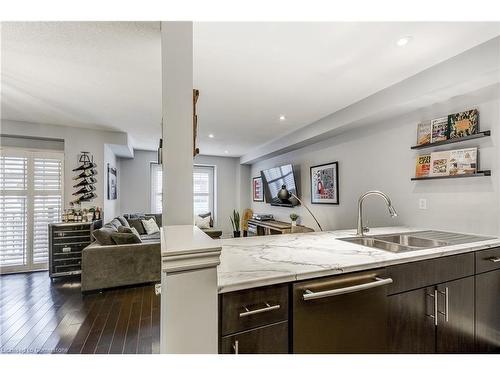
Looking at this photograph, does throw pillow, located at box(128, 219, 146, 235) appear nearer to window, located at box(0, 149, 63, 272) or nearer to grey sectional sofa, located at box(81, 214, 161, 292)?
window, located at box(0, 149, 63, 272)

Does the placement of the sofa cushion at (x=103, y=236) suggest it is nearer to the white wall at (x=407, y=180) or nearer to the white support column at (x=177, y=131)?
the white support column at (x=177, y=131)

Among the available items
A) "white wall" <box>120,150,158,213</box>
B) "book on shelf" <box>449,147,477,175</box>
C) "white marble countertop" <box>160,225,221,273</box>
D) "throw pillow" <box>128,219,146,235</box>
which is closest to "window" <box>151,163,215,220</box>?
"white wall" <box>120,150,158,213</box>

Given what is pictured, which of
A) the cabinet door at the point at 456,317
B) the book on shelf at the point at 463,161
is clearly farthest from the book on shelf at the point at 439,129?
the cabinet door at the point at 456,317

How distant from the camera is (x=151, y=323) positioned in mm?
2324

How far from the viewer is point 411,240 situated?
2.01 m

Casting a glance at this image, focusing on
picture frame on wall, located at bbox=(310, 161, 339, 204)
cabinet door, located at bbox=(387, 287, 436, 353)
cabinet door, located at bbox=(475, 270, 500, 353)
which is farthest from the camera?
picture frame on wall, located at bbox=(310, 161, 339, 204)

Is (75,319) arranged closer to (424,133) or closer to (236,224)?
(424,133)

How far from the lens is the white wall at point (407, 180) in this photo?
6.34ft

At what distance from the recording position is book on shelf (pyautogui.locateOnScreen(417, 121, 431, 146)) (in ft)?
7.65

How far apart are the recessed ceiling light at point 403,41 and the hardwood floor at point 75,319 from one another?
297 centimetres

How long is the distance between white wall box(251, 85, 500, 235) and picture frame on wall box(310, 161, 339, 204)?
0.29 feet

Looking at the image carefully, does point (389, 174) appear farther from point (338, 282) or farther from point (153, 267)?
point (153, 267)

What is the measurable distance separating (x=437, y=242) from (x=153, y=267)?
10.4 ft

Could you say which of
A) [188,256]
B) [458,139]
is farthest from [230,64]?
[458,139]
